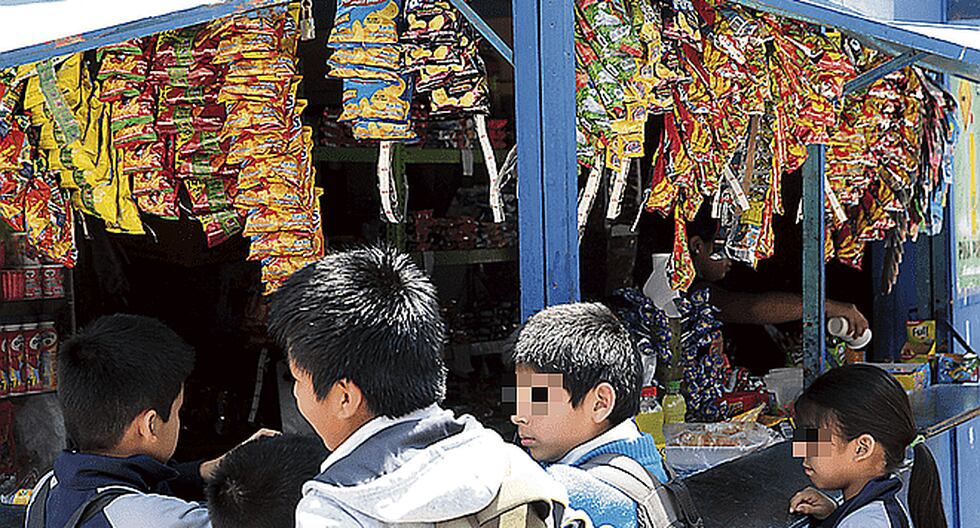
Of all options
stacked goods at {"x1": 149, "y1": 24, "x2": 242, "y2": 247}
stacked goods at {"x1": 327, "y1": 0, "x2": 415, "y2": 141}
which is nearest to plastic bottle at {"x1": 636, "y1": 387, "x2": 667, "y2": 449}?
stacked goods at {"x1": 327, "y1": 0, "x2": 415, "y2": 141}

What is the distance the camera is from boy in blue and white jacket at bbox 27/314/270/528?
8.18 feet

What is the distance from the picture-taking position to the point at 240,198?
331 centimetres

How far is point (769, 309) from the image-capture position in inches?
221

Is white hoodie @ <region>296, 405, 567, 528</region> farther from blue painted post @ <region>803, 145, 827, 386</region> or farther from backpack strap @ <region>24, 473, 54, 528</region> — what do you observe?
blue painted post @ <region>803, 145, 827, 386</region>

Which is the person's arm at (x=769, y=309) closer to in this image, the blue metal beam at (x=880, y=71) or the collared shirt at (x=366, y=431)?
the blue metal beam at (x=880, y=71)

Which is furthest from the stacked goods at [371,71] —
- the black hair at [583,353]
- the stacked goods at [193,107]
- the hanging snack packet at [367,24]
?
the black hair at [583,353]

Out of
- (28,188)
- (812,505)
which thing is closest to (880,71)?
(812,505)

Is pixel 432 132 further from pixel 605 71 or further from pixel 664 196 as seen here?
pixel 605 71

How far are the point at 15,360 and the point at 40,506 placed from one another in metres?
1.73

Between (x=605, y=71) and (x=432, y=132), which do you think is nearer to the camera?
(x=605, y=71)

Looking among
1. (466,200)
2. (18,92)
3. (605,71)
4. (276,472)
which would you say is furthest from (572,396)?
(466,200)

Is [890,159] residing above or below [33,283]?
above

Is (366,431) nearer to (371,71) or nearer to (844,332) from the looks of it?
(371,71)

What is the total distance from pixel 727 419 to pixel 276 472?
2.53 meters
